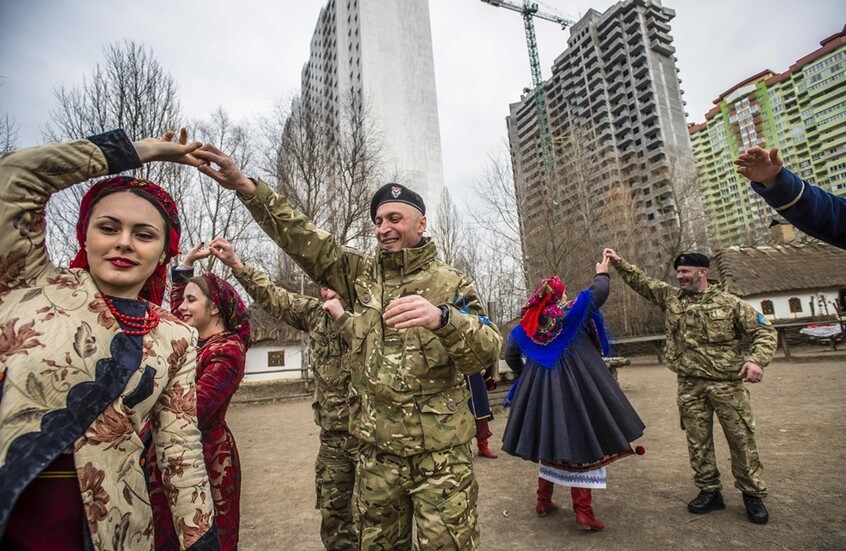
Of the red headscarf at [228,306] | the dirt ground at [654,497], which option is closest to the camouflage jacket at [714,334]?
the dirt ground at [654,497]

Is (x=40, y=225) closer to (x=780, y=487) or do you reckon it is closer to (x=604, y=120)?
(x=780, y=487)

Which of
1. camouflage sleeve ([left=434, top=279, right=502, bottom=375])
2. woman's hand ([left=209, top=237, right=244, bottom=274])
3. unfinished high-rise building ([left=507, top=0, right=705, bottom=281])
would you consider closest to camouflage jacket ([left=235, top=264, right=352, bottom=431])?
woman's hand ([left=209, top=237, right=244, bottom=274])

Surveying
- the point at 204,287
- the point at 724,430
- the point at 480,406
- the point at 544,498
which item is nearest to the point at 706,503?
the point at 724,430

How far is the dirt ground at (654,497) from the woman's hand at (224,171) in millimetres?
3350

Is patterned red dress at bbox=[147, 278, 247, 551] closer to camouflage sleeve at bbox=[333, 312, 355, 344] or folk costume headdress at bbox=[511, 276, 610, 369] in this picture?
camouflage sleeve at bbox=[333, 312, 355, 344]

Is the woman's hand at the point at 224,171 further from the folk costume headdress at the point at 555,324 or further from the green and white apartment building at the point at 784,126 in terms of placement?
the green and white apartment building at the point at 784,126

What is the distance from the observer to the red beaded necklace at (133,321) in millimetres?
1362

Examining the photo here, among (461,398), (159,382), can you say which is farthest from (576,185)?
(159,382)

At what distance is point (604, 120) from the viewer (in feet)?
230

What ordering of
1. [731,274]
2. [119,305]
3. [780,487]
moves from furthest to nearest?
[731,274], [780,487], [119,305]

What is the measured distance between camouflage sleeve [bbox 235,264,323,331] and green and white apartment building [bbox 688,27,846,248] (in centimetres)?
6946

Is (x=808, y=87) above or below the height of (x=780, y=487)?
above

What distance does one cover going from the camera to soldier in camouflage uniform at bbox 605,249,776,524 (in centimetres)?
373

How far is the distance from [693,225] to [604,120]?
53615 millimetres
